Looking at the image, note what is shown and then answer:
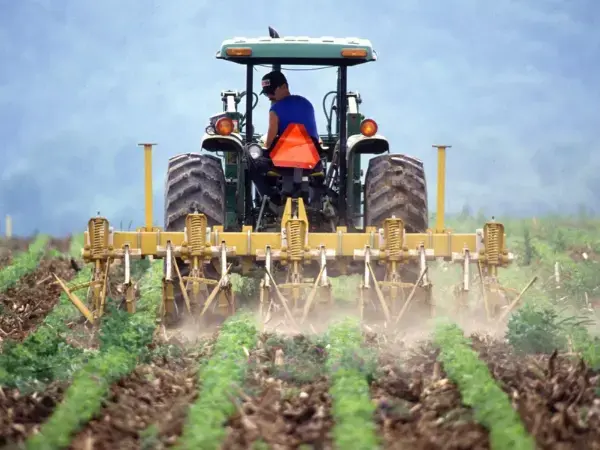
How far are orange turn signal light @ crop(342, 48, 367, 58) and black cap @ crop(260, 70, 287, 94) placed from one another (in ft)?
2.48

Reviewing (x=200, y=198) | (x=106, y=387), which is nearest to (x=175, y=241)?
(x=200, y=198)

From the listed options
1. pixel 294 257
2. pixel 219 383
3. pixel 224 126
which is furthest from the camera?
pixel 224 126

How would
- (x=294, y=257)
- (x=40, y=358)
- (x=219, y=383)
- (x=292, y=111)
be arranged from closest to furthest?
1. (x=219, y=383)
2. (x=40, y=358)
3. (x=294, y=257)
4. (x=292, y=111)

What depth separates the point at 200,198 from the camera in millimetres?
11641

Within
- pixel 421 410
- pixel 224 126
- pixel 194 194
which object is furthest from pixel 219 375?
pixel 194 194

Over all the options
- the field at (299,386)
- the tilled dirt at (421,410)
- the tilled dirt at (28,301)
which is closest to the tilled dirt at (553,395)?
the field at (299,386)

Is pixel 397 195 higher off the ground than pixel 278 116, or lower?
lower

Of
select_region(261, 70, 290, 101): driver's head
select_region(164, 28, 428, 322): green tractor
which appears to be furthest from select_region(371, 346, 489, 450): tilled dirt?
select_region(261, 70, 290, 101): driver's head

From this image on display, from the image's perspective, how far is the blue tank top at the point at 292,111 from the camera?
→ 11.7 meters

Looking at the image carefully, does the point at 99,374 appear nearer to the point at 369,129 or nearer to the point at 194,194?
the point at 194,194

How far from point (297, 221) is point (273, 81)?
179 cm

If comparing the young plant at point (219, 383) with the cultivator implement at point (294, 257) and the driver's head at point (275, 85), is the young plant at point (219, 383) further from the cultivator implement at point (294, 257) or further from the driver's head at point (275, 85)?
the driver's head at point (275, 85)

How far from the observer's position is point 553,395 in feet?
23.4

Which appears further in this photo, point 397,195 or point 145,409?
point 397,195
